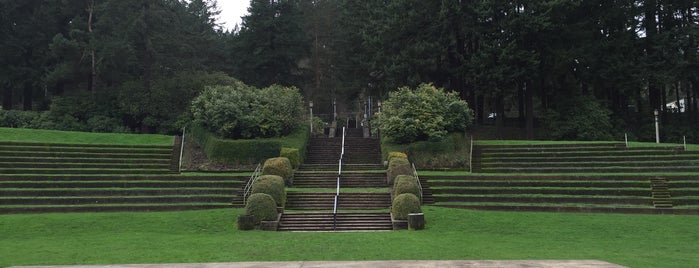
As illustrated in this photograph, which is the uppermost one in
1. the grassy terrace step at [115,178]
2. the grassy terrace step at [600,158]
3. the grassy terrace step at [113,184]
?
the grassy terrace step at [600,158]

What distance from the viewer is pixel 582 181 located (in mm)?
21141

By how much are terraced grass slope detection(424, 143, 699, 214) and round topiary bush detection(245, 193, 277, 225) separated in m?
6.79

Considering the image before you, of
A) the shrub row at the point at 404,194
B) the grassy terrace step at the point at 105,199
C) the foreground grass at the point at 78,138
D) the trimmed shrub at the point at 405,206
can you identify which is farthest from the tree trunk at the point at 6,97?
the trimmed shrub at the point at 405,206

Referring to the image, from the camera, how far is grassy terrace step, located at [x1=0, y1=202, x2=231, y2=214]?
1841 centimetres

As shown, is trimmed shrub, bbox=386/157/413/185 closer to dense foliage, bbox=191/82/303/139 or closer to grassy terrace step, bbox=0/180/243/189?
grassy terrace step, bbox=0/180/243/189

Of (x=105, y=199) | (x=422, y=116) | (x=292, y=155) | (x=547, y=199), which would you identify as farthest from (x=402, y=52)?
(x=105, y=199)

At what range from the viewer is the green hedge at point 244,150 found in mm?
27031

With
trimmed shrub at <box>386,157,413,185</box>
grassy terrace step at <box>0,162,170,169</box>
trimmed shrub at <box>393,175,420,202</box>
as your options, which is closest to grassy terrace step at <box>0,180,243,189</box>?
grassy terrace step at <box>0,162,170,169</box>

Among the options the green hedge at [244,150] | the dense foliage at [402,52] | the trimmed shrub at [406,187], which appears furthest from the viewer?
the dense foliage at [402,52]

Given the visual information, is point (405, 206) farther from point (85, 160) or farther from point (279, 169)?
point (85, 160)

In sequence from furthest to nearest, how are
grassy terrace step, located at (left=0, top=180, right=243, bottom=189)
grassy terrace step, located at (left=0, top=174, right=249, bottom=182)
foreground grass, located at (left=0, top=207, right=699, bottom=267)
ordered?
grassy terrace step, located at (left=0, top=174, right=249, bottom=182) → grassy terrace step, located at (left=0, top=180, right=243, bottom=189) → foreground grass, located at (left=0, top=207, right=699, bottom=267)

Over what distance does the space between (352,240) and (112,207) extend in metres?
10.2

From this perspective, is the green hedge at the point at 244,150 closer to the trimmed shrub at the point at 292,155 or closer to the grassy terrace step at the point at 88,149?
the trimmed shrub at the point at 292,155

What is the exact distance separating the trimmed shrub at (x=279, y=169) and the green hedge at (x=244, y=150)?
13.4ft
